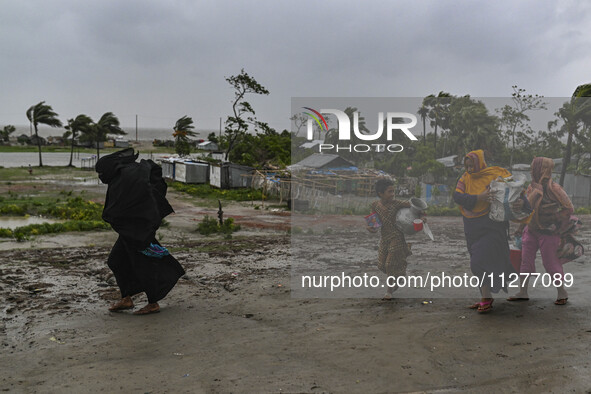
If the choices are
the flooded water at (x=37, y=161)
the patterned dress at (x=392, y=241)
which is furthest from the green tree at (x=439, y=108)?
the flooded water at (x=37, y=161)

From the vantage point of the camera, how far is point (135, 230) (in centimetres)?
566

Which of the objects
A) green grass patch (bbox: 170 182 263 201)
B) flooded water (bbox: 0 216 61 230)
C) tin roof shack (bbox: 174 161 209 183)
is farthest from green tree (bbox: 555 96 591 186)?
tin roof shack (bbox: 174 161 209 183)

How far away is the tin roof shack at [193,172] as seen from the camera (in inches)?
1235

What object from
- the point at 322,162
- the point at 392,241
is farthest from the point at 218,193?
the point at 392,241

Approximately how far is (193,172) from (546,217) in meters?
27.2

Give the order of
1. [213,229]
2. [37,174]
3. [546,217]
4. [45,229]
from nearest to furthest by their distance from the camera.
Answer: [546,217], [45,229], [213,229], [37,174]

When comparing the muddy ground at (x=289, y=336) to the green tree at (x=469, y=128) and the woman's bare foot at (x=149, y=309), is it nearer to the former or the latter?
the woman's bare foot at (x=149, y=309)

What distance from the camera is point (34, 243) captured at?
37.2 ft

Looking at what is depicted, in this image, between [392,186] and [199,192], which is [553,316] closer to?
[392,186]

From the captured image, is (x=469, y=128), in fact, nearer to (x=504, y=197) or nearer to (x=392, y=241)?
(x=504, y=197)

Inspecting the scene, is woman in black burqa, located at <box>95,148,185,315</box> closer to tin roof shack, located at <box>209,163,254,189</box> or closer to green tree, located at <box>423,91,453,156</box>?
green tree, located at <box>423,91,453,156</box>

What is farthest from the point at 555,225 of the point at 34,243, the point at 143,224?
the point at 34,243

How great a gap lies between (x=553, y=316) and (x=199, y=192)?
75.0 ft

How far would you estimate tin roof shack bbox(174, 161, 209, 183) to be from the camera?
103 feet
